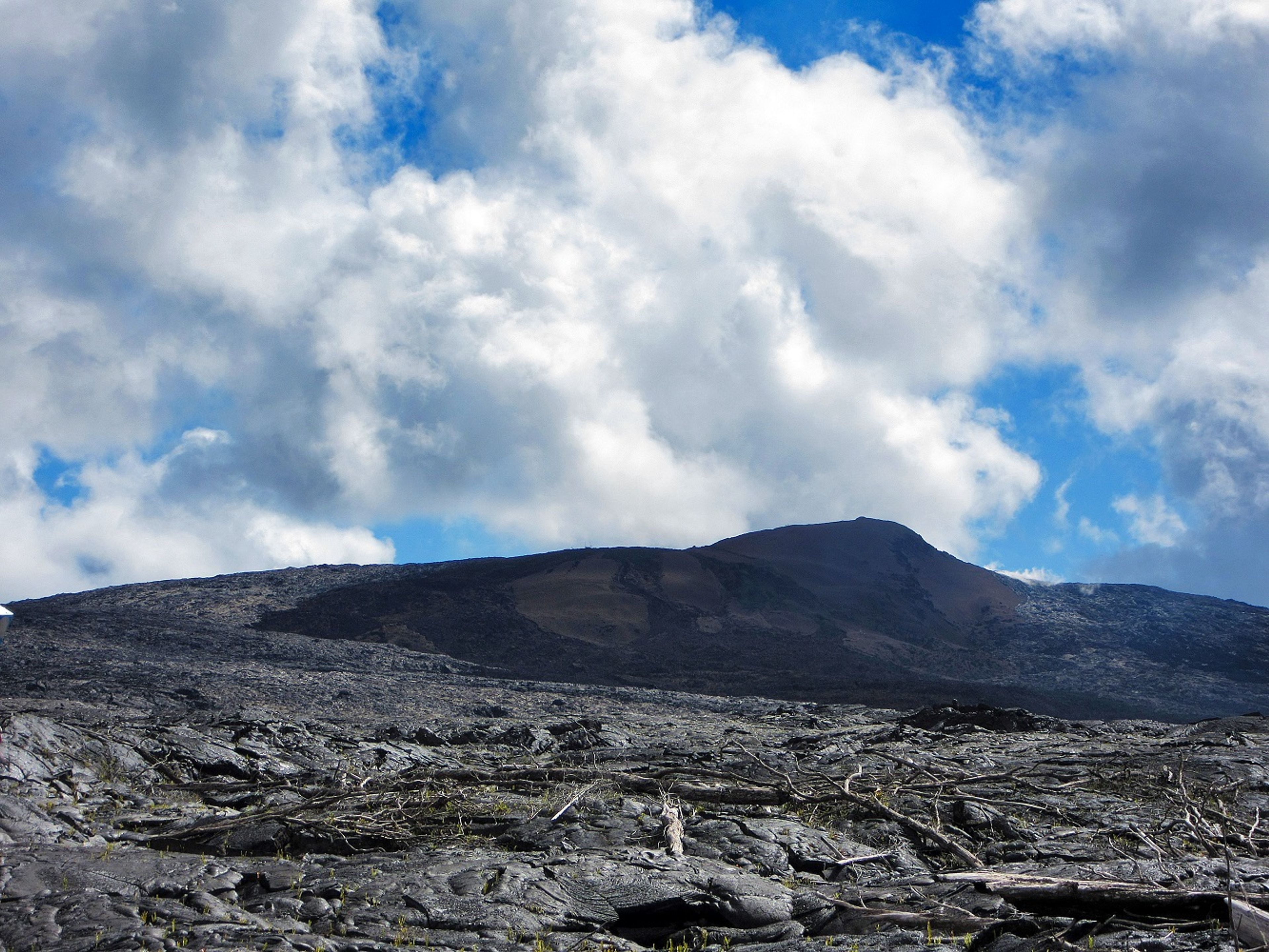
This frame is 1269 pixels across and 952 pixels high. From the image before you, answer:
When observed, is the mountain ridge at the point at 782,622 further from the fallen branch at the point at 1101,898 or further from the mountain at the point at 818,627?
the fallen branch at the point at 1101,898

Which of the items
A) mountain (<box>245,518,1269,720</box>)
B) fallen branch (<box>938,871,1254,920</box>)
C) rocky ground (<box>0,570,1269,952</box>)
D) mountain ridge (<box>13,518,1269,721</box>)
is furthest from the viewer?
mountain (<box>245,518,1269,720</box>)

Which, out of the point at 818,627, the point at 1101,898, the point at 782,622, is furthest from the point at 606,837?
the point at 818,627

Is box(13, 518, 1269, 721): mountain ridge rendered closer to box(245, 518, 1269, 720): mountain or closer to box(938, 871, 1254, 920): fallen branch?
box(245, 518, 1269, 720): mountain

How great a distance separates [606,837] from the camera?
9.20 m

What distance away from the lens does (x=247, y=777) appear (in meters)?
13.0

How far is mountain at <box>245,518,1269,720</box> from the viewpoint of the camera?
4006 centimetres

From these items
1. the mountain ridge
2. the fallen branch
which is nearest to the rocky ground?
the fallen branch

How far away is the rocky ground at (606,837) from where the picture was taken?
6.30 metres

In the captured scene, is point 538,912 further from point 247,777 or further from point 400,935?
point 247,777

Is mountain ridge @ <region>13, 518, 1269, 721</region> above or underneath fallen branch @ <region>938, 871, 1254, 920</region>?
above

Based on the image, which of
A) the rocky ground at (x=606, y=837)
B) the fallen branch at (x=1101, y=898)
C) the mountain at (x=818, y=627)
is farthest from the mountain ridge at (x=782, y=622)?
the fallen branch at (x=1101, y=898)

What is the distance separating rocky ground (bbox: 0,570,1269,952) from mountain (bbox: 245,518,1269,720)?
18.6 metres

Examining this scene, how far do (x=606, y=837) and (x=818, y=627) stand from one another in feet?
151

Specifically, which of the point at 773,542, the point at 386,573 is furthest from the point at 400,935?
the point at 773,542
